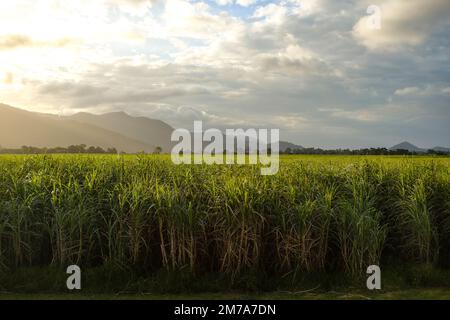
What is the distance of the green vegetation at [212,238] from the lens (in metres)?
7.59

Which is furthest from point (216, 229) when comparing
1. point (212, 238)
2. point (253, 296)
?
point (253, 296)

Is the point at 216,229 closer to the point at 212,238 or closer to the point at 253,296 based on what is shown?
the point at 212,238

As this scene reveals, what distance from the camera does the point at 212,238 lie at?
26.6 feet

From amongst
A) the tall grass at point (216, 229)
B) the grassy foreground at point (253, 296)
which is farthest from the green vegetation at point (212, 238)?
the grassy foreground at point (253, 296)

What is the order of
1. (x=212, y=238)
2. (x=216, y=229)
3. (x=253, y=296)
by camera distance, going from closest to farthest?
(x=253, y=296) < (x=216, y=229) < (x=212, y=238)

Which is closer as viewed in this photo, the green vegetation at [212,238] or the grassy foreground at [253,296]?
the grassy foreground at [253,296]

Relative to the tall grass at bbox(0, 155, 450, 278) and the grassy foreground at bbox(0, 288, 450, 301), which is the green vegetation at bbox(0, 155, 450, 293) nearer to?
the tall grass at bbox(0, 155, 450, 278)

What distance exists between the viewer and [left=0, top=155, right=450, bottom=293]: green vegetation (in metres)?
7.59

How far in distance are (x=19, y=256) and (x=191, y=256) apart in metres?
3.43

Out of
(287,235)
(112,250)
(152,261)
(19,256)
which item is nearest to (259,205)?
(287,235)

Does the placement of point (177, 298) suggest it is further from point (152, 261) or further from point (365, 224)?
point (365, 224)

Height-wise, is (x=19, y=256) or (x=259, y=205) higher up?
(x=259, y=205)

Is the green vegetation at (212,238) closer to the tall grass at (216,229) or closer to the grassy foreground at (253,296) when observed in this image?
the tall grass at (216,229)
